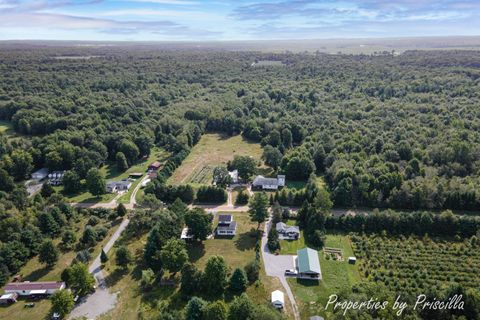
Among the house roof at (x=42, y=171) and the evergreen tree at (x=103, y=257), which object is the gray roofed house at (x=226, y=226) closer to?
the evergreen tree at (x=103, y=257)

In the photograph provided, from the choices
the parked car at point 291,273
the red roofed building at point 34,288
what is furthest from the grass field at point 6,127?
the parked car at point 291,273

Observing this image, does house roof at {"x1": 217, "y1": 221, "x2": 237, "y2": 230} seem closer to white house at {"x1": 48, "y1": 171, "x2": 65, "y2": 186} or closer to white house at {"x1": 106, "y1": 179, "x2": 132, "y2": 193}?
white house at {"x1": 106, "y1": 179, "x2": 132, "y2": 193}

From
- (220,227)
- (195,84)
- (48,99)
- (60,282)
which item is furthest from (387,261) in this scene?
(195,84)

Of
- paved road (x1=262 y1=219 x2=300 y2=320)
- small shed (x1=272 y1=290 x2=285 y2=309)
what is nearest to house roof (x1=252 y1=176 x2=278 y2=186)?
paved road (x1=262 y1=219 x2=300 y2=320)

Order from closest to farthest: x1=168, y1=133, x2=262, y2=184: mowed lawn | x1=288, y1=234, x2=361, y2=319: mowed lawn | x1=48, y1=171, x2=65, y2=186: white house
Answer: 1. x1=288, y1=234, x2=361, y2=319: mowed lawn
2. x1=48, y1=171, x2=65, y2=186: white house
3. x1=168, y1=133, x2=262, y2=184: mowed lawn

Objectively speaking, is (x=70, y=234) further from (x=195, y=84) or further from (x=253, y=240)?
(x=195, y=84)
